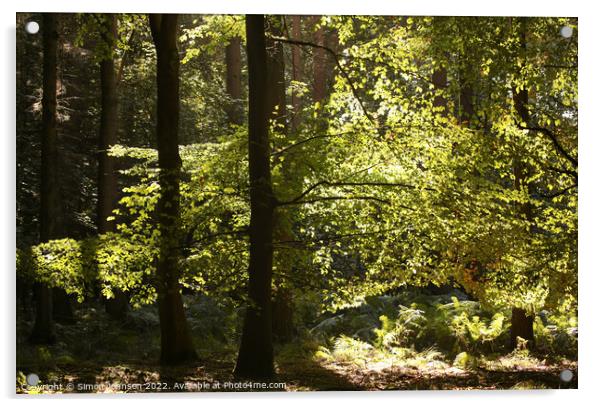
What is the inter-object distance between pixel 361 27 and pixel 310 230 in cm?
186

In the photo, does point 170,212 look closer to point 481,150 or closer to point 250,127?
point 250,127

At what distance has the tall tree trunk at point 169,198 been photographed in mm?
5961

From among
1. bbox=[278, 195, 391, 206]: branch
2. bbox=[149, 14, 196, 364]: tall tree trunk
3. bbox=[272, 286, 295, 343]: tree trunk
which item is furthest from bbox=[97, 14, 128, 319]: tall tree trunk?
bbox=[278, 195, 391, 206]: branch

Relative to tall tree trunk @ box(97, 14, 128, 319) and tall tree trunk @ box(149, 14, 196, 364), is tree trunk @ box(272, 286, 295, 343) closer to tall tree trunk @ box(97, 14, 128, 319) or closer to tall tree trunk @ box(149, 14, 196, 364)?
tall tree trunk @ box(149, 14, 196, 364)

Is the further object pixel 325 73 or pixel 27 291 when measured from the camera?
pixel 325 73

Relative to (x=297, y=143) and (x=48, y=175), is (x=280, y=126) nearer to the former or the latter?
(x=297, y=143)

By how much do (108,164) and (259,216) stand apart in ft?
4.51

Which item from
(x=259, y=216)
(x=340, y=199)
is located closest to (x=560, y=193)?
(x=340, y=199)

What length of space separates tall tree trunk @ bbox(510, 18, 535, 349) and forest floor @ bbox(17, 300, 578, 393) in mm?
252

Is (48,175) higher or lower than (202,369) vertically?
higher

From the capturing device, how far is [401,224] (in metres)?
6.11

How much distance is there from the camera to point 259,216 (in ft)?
19.7

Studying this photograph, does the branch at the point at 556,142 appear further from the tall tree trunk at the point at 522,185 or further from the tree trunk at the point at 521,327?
the tree trunk at the point at 521,327
